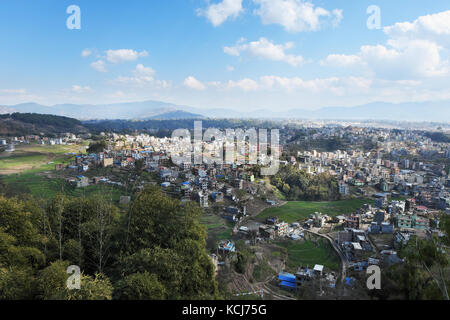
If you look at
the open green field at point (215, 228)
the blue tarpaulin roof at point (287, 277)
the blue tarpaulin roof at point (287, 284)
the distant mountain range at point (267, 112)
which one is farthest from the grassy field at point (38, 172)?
the distant mountain range at point (267, 112)

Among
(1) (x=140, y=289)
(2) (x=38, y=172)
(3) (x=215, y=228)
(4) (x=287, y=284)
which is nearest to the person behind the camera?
(1) (x=140, y=289)

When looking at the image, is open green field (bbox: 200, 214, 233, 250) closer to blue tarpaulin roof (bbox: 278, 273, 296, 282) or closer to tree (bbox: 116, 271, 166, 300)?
blue tarpaulin roof (bbox: 278, 273, 296, 282)

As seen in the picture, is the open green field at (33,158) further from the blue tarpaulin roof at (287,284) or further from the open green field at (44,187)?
the blue tarpaulin roof at (287,284)

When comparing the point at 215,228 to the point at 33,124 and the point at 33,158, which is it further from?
the point at 33,124

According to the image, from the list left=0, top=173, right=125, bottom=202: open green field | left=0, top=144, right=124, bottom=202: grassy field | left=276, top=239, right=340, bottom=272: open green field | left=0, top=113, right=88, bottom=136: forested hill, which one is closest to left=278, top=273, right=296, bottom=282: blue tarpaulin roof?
left=276, top=239, right=340, bottom=272: open green field

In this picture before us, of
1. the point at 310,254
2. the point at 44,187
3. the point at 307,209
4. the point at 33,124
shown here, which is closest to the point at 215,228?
the point at 310,254

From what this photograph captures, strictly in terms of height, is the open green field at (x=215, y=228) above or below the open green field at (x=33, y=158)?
below
